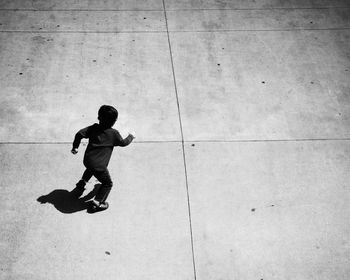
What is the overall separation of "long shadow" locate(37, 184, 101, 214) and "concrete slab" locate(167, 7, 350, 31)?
3.68m

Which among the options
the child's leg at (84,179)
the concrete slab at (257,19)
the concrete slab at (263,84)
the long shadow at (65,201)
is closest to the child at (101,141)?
the child's leg at (84,179)

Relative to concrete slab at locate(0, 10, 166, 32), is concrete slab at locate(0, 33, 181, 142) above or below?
below

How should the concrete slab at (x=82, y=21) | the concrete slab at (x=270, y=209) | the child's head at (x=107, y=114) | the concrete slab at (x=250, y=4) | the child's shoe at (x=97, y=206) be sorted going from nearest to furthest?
1. the child's head at (x=107, y=114)
2. the concrete slab at (x=270, y=209)
3. the child's shoe at (x=97, y=206)
4. the concrete slab at (x=82, y=21)
5. the concrete slab at (x=250, y=4)

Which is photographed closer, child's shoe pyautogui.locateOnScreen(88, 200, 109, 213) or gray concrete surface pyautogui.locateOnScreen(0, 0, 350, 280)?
gray concrete surface pyautogui.locateOnScreen(0, 0, 350, 280)

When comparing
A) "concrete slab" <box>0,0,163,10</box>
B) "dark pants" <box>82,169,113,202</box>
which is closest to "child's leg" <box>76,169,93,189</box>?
"dark pants" <box>82,169,113,202</box>

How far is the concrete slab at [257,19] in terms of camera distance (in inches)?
255

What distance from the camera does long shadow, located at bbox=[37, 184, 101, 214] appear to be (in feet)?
13.4

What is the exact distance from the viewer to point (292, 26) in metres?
6.54

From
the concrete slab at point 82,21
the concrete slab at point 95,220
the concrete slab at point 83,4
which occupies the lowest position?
the concrete slab at point 95,220

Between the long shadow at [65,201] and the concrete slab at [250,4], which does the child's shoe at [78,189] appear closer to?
the long shadow at [65,201]

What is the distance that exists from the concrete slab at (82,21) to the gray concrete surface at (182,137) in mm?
36

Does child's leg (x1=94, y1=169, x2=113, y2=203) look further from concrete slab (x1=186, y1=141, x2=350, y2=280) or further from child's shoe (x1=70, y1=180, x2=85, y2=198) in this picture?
concrete slab (x1=186, y1=141, x2=350, y2=280)

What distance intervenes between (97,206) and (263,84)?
3262mm

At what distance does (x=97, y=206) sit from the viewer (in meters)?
3.99
